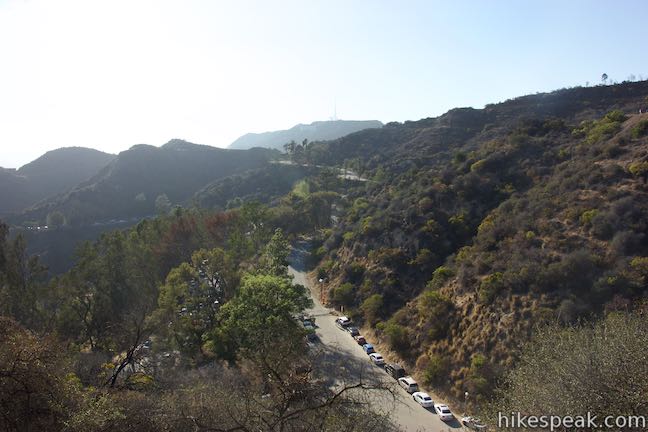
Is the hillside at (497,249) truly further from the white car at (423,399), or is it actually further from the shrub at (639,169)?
the white car at (423,399)

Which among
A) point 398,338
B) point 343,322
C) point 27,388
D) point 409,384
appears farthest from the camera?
point 343,322

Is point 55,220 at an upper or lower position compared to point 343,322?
upper

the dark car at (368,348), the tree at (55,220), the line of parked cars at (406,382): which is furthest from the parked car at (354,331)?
the tree at (55,220)

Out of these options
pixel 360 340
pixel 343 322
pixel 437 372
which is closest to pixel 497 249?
pixel 437 372

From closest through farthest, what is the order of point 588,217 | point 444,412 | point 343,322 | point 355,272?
point 444,412 < point 588,217 < point 343,322 < point 355,272

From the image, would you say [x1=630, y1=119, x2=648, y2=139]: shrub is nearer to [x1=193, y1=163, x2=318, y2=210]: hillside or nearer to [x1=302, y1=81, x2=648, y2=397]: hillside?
[x1=302, y1=81, x2=648, y2=397]: hillside

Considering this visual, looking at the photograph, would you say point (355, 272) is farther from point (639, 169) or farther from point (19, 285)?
point (19, 285)

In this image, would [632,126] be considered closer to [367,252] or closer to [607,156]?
[607,156]
